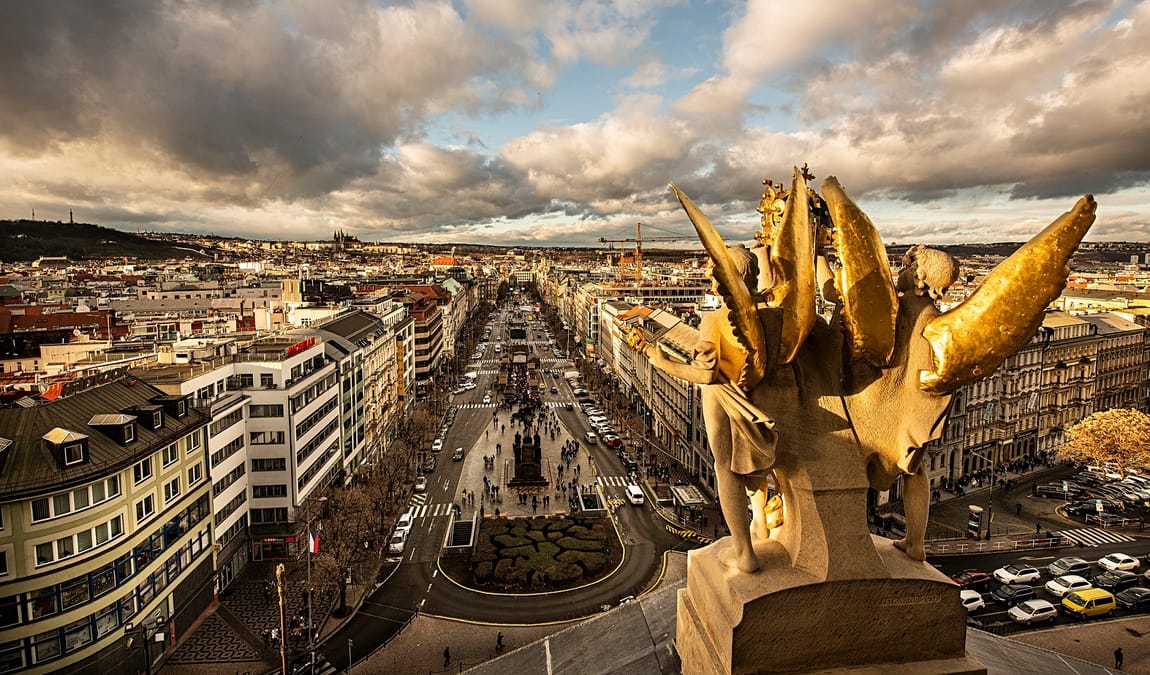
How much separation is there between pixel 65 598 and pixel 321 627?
1257 cm

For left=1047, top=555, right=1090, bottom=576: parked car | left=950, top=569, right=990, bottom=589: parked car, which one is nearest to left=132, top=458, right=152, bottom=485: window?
left=950, top=569, right=990, bottom=589: parked car

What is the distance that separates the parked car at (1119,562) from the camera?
43938 millimetres

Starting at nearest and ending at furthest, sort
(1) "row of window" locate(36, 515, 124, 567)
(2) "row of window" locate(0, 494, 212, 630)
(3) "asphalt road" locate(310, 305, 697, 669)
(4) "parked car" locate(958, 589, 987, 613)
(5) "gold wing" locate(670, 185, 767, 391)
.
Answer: (5) "gold wing" locate(670, 185, 767, 391), (2) "row of window" locate(0, 494, 212, 630), (1) "row of window" locate(36, 515, 124, 567), (4) "parked car" locate(958, 589, 987, 613), (3) "asphalt road" locate(310, 305, 697, 669)

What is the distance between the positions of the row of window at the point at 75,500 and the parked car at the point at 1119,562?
2323 inches

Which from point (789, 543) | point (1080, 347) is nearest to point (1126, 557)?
point (1080, 347)

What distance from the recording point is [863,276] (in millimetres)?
11656

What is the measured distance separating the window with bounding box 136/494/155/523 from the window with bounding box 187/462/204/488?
392cm

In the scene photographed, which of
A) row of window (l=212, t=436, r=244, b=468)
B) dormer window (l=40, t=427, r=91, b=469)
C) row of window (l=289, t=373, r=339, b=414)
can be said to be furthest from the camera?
row of window (l=289, t=373, r=339, b=414)

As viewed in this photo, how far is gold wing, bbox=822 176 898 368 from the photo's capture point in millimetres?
11656

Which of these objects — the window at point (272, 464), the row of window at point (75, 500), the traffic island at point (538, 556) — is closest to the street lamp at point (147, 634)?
the row of window at point (75, 500)

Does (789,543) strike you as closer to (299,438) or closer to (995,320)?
(995,320)

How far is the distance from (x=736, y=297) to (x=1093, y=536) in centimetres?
5630

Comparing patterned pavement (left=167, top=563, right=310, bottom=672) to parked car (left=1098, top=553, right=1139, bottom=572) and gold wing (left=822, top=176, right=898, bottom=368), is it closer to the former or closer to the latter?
gold wing (left=822, top=176, right=898, bottom=368)

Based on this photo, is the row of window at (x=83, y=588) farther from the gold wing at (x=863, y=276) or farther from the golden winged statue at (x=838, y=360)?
the gold wing at (x=863, y=276)
